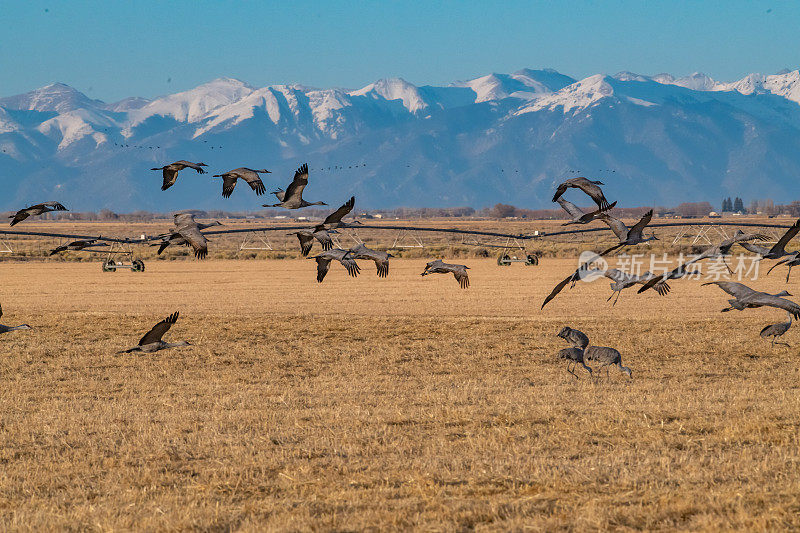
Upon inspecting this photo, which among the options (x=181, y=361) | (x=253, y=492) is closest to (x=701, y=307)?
(x=181, y=361)

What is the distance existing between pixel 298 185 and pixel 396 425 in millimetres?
5155

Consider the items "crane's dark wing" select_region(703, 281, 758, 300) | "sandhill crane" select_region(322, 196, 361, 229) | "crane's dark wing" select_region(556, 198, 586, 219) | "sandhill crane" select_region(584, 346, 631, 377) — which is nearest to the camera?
"crane's dark wing" select_region(703, 281, 758, 300)

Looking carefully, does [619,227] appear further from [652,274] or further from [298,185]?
[298,185]

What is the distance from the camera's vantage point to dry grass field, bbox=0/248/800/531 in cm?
945

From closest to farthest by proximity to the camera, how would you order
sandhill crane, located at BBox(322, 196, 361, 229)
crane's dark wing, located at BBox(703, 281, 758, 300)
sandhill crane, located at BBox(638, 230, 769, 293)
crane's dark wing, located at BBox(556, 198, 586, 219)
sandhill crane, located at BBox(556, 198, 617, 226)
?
sandhill crane, located at BBox(638, 230, 769, 293), sandhill crane, located at BBox(556, 198, 617, 226), crane's dark wing, located at BBox(703, 281, 758, 300), sandhill crane, located at BBox(322, 196, 361, 229), crane's dark wing, located at BBox(556, 198, 586, 219)

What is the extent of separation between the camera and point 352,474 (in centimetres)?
1106

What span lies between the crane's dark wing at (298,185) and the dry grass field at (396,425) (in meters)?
3.12

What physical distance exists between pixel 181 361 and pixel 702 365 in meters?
11.7

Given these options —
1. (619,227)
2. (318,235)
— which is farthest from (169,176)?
(619,227)

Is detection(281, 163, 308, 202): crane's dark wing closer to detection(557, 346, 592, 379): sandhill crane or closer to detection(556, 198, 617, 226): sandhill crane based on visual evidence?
detection(556, 198, 617, 226): sandhill crane

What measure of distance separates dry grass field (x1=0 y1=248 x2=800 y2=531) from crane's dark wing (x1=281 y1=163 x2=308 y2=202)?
3.12 m

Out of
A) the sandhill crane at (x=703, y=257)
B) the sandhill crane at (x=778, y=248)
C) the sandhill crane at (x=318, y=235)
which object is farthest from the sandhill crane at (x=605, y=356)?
the sandhill crane at (x=318, y=235)

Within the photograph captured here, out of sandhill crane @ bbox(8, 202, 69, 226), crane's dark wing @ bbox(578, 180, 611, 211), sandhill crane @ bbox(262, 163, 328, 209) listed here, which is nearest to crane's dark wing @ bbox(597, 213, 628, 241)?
crane's dark wing @ bbox(578, 180, 611, 211)

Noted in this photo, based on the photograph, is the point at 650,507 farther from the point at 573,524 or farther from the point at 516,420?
the point at 516,420
